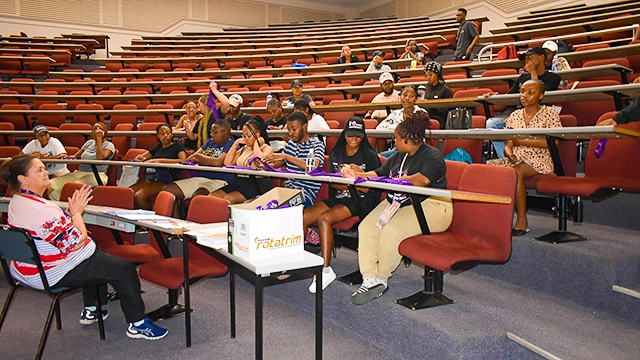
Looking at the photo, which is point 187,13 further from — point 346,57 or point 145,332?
point 145,332

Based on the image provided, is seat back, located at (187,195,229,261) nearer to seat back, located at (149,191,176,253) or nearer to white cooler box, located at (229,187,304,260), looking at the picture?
seat back, located at (149,191,176,253)

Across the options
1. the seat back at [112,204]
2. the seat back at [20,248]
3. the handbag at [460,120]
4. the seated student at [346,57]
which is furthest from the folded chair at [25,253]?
the seated student at [346,57]

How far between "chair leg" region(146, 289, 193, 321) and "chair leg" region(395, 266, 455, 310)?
138cm

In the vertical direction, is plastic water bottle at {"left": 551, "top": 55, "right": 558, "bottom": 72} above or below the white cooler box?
above

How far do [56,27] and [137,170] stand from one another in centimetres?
1104

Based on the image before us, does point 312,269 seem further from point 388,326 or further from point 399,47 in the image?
point 399,47

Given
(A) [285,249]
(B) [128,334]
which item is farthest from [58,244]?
(A) [285,249]

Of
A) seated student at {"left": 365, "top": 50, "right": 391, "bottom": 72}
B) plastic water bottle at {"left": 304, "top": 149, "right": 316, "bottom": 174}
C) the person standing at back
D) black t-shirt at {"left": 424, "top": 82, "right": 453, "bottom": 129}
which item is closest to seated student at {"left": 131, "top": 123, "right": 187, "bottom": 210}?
plastic water bottle at {"left": 304, "top": 149, "right": 316, "bottom": 174}

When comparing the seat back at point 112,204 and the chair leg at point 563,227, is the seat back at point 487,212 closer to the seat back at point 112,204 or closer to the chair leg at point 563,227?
the chair leg at point 563,227

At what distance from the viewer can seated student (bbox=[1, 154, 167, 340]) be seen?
229cm

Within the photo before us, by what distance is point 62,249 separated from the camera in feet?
7.53

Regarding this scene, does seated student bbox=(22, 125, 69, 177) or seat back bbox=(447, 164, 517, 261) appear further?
seated student bbox=(22, 125, 69, 177)

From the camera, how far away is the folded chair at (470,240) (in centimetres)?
222

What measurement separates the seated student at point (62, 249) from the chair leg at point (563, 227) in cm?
229
